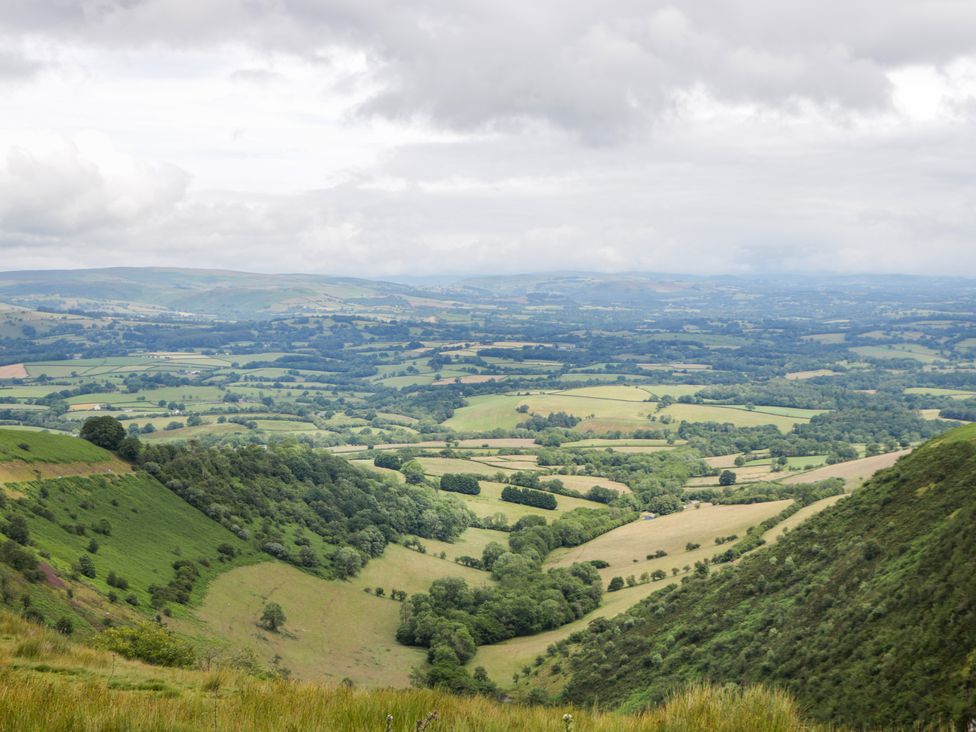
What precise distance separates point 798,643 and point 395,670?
129ft

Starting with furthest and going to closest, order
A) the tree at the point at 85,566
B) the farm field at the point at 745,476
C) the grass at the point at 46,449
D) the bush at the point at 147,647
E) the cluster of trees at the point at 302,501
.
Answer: the farm field at the point at 745,476
the cluster of trees at the point at 302,501
the grass at the point at 46,449
the tree at the point at 85,566
the bush at the point at 147,647

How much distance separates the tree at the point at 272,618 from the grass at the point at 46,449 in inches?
1125

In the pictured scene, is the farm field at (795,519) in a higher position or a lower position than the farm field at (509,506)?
higher

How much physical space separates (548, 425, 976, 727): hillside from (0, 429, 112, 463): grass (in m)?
54.2

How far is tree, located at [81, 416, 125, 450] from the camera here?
90.4 m

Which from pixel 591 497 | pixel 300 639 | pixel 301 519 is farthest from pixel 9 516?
pixel 591 497

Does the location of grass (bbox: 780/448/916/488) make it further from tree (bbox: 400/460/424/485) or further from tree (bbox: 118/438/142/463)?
tree (bbox: 118/438/142/463)

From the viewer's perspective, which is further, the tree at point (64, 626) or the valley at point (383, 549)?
the valley at point (383, 549)

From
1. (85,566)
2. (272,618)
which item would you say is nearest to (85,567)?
(85,566)

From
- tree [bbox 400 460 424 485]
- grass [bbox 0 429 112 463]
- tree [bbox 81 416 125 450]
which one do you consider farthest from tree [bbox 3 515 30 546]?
tree [bbox 400 460 424 485]

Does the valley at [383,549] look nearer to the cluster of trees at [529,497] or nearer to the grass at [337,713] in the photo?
the cluster of trees at [529,497]

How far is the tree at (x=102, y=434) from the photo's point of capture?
3558 inches

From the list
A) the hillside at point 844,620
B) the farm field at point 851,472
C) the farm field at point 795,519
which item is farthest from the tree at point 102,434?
the farm field at point 851,472

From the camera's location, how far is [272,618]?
2675 inches
